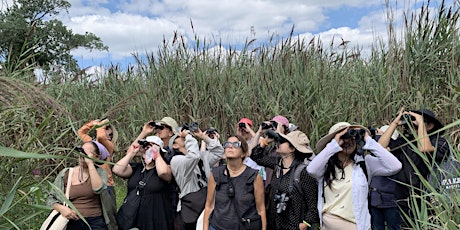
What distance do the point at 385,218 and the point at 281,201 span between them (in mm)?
1046

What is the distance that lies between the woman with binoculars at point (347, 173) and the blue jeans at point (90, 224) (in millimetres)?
1864

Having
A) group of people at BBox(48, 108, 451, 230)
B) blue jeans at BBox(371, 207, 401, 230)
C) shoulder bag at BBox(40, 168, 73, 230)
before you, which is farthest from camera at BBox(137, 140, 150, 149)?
blue jeans at BBox(371, 207, 401, 230)

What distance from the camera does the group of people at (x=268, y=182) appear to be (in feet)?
12.3

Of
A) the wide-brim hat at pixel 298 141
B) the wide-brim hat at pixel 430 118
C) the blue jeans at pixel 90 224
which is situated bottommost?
the blue jeans at pixel 90 224

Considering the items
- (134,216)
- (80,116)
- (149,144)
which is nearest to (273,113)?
(149,144)

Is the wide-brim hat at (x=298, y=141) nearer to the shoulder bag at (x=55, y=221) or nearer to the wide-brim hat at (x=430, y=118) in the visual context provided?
the wide-brim hat at (x=430, y=118)

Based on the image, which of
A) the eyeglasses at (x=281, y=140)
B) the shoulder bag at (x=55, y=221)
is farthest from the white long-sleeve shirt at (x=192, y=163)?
the shoulder bag at (x=55, y=221)

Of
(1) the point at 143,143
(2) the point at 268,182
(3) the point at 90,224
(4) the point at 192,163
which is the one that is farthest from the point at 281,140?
(3) the point at 90,224

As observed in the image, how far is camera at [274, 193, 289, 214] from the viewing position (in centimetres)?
397

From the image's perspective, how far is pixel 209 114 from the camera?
20.7 feet

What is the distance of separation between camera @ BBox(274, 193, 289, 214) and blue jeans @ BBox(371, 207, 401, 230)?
92 cm

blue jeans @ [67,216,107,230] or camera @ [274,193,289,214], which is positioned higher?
camera @ [274,193,289,214]

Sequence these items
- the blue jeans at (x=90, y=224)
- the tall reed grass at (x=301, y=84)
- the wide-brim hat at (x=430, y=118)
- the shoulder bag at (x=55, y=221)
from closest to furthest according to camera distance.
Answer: the shoulder bag at (x=55, y=221) → the wide-brim hat at (x=430, y=118) → the blue jeans at (x=90, y=224) → the tall reed grass at (x=301, y=84)

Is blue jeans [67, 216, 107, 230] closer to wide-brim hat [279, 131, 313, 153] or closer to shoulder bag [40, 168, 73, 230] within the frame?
shoulder bag [40, 168, 73, 230]
